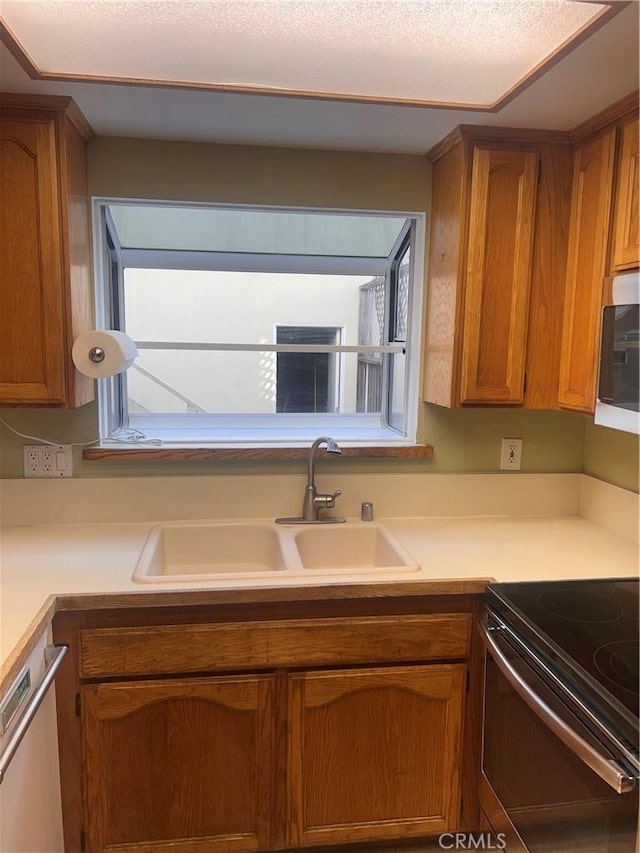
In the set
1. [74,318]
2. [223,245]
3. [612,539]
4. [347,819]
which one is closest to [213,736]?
[347,819]

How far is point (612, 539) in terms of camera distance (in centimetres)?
190

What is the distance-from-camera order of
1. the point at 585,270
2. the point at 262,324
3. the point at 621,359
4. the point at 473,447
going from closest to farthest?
1. the point at 621,359
2. the point at 585,270
3. the point at 473,447
4. the point at 262,324

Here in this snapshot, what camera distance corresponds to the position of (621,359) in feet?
4.88

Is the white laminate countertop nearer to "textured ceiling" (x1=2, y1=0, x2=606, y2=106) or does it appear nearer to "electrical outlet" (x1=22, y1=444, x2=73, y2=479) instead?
"electrical outlet" (x1=22, y1=444, x2=73, y2=479)

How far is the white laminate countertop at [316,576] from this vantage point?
1412 millimetres

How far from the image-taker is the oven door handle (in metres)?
1.02

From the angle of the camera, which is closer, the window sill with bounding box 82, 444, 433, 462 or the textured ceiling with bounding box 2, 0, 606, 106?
the textured ceiling with bounding box 2, 0, 606, 106

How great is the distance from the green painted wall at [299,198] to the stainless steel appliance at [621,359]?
442mm

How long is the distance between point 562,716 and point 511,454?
3.54 feet

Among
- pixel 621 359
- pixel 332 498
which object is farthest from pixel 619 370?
pixel 332 498

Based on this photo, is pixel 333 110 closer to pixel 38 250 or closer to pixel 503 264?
pixel 503 264

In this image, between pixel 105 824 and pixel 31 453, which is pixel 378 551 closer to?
pixel 105 824

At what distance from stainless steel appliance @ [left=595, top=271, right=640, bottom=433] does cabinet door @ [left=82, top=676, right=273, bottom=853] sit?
117cm

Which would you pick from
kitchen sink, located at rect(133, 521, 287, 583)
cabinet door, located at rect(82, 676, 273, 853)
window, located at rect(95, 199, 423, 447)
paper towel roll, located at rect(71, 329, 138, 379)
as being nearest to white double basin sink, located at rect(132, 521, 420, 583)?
kitchen sink, located at rect(133, 521, 287, 583)
